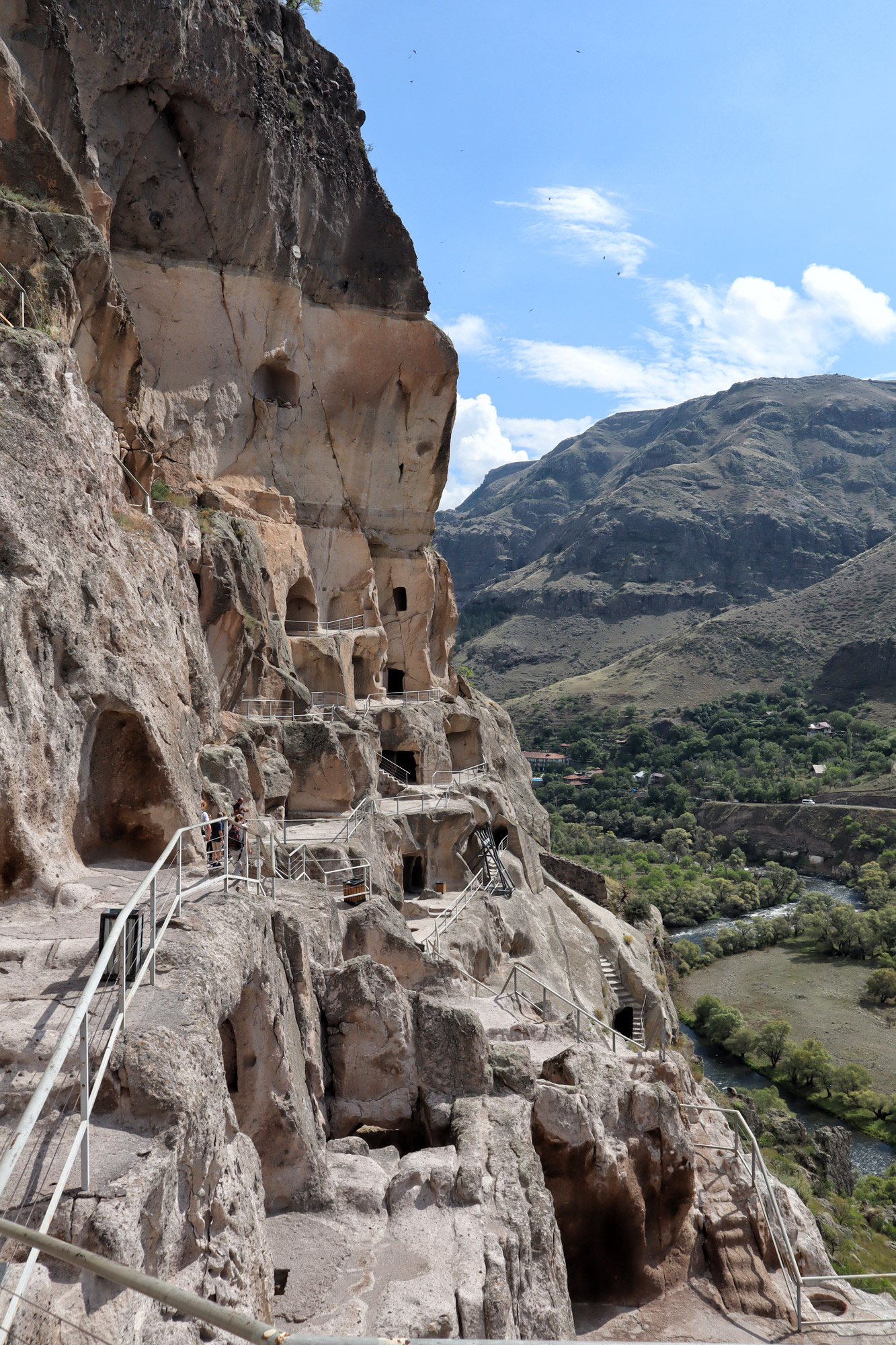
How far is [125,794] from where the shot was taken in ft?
33.8

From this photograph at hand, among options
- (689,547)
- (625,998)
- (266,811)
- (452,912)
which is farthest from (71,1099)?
(689,547)

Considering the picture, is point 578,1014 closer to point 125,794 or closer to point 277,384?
point 125,794

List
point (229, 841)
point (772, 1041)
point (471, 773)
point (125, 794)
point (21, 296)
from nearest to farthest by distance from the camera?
point (125, 794) < point (229, 841) < point (21, 296) < point (471, 773) < point (772, 1041)

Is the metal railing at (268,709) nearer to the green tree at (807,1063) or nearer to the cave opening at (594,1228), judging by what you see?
the cave opening at (594,1228)

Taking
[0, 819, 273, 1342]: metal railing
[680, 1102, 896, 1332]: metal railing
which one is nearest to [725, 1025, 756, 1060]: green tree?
[680, 1102, 896, 1332]: metal railing

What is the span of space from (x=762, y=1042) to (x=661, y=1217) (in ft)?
108

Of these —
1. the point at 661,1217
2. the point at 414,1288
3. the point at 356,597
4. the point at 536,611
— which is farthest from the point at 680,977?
the point at 536,611

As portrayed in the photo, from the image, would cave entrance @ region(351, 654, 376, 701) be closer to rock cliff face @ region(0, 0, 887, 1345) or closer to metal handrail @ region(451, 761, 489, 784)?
rock cliff face @ region(0, 0, 887, 1345)

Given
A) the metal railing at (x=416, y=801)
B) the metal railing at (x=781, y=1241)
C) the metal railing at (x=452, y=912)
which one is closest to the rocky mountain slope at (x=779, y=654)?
the metal railing at (x=416, y=801)

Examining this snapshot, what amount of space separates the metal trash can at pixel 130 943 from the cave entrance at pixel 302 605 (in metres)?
22.5

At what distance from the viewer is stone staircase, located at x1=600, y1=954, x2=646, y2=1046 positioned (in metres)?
25.2

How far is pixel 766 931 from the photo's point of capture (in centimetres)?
5809

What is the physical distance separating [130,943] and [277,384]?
84.8ft

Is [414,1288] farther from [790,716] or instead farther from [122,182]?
[790,716]
